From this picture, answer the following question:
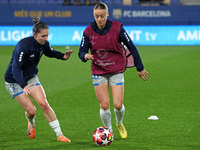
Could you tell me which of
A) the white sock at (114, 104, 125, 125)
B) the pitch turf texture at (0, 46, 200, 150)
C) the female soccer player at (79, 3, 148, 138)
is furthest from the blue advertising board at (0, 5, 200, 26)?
the female soccer player at (79, 3, 148, 138)

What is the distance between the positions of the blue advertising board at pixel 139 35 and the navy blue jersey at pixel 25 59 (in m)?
21.8

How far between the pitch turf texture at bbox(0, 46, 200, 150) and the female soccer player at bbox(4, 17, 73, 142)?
0.42 metres

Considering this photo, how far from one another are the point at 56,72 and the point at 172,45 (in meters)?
13.8

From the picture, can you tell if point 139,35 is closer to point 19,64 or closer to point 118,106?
point 118,106

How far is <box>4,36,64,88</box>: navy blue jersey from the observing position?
6.43 meters

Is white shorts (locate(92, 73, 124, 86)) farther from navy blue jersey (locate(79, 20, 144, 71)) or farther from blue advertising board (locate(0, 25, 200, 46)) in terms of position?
blue advertising board (locate(0, 25, 200, 46))

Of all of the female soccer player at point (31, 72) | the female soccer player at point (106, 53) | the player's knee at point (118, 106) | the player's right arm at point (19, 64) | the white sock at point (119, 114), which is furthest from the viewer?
the white sock at point (119, 114)

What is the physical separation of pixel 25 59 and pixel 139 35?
22.7 m

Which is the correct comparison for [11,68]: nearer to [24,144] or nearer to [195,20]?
[24,144]

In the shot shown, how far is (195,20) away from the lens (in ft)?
99.2

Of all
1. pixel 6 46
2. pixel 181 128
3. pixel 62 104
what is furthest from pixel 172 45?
pixel 181 128

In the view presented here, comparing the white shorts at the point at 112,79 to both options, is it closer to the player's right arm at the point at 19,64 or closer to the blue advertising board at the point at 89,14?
the player's right arm at the point at 19,64

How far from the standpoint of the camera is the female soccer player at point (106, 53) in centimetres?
668

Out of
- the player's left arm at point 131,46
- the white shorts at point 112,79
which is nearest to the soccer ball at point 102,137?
the white shorts at point 112,79
